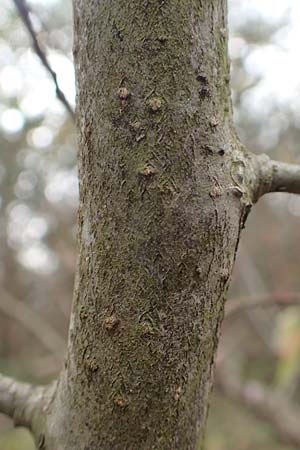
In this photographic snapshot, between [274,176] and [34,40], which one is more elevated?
[34,40]

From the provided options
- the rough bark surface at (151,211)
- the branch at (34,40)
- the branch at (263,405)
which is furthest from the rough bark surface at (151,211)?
the branch at (263,405)

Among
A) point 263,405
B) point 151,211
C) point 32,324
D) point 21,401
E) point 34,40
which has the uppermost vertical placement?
point 34,40

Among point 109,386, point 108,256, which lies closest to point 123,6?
point 108,256

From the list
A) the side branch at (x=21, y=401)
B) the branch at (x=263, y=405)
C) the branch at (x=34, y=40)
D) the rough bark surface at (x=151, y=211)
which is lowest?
the branch at (x=263, y=405)

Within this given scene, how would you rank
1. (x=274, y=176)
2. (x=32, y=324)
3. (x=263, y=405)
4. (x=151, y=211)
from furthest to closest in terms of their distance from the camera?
(x=32, y=324) → (x=263, y=405) → (x=274, y=176) → (x=151, y=211)

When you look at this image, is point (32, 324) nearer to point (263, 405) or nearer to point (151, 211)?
point (263, 405)

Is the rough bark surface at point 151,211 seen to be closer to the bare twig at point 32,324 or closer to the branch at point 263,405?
the branch at point 263,405

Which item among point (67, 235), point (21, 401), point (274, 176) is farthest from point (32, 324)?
point (274, 176)

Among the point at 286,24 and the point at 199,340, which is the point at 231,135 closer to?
the point at 199,340
